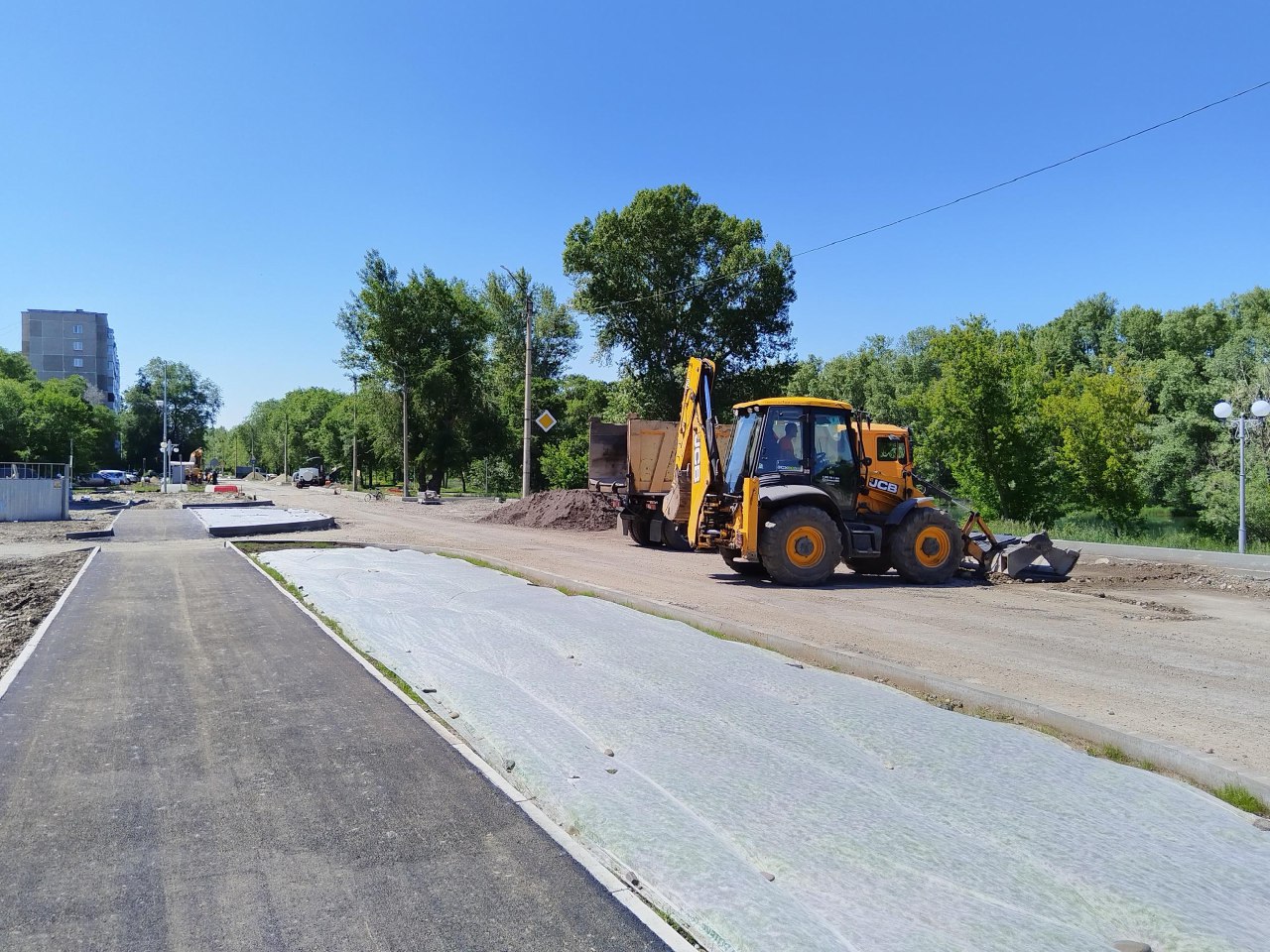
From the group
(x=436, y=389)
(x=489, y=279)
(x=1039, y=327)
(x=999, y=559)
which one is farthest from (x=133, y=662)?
(x=1039, y=327)

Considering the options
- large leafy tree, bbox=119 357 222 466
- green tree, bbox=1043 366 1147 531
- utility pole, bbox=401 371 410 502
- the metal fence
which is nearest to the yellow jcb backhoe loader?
green tree, bbox=1043 366 1147 531

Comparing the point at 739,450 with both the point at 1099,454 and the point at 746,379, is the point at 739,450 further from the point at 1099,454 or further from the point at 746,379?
the point at 746,379

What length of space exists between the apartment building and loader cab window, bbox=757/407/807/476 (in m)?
117

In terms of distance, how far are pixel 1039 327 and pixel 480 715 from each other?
7513cm

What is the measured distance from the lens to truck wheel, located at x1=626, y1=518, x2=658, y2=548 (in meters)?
21.4

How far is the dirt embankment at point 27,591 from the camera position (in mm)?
9008

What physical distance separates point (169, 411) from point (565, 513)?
9022cm

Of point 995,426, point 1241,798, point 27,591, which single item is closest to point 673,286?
point 995,426

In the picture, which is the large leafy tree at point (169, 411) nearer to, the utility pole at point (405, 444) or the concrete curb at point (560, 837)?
the utility pole at point (405, 444)

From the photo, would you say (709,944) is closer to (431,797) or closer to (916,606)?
(431,797)

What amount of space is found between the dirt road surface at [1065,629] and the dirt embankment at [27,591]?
283 inches

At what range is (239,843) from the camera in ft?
12.9

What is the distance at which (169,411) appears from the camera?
100812 mm

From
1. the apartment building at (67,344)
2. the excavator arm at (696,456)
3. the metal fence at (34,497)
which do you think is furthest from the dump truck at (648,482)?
the apartment building at (67,344)
